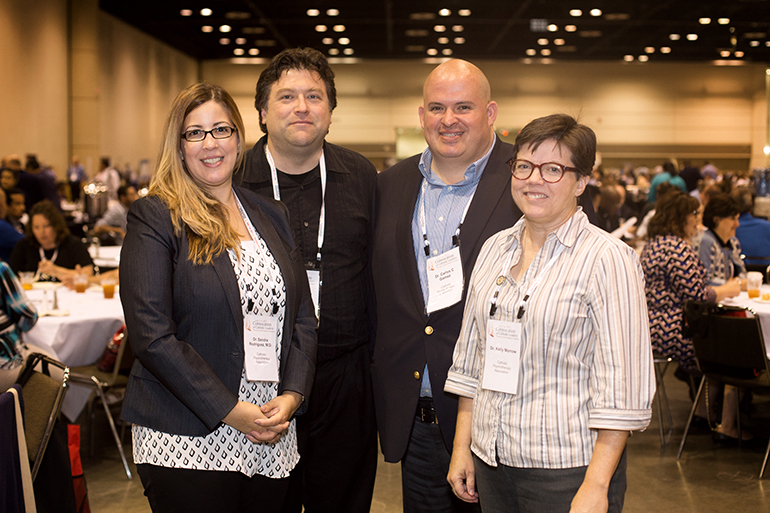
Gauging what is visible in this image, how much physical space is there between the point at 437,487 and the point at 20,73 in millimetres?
13781

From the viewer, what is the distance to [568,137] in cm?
168

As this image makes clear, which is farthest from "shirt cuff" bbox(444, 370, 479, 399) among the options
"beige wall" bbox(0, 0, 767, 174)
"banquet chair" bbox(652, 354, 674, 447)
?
"beige wall" bbox(0, 0, 767, 174)

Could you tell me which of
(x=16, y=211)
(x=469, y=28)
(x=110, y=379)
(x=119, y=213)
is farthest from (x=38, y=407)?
(x=469, y=28)

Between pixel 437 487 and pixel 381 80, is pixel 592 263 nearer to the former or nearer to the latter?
pixel 437 487

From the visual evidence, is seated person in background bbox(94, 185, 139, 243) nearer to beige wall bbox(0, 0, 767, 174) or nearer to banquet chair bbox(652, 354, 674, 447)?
banquet chair bbox(652, 354, 674, 447)

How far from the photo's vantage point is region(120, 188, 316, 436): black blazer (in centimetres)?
173

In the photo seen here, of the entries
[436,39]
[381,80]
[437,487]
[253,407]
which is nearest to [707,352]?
[437,487]

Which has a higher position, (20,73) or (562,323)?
(20,73)

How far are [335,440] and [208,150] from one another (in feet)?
3.73

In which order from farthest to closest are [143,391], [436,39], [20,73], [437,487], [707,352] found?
[436,39], [20,73], [707,352], [437,487], [143,391]

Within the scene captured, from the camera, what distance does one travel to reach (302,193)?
248 cm

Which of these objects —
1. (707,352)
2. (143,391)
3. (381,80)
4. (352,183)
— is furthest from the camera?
(381,80)

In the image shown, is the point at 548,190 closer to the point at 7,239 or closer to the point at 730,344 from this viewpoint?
the point at 730,344

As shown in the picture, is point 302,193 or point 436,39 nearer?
point 302,193
